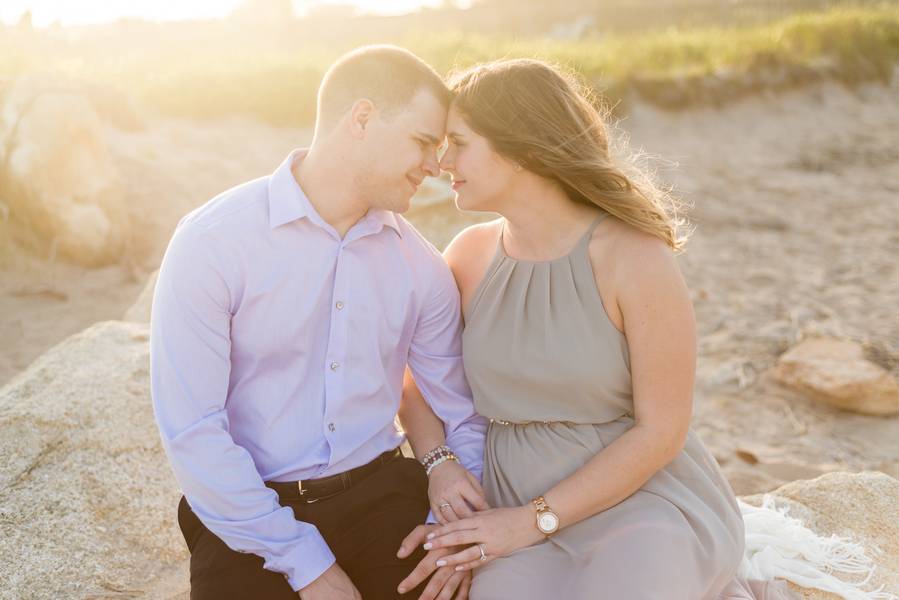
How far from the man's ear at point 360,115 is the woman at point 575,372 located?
27 cm

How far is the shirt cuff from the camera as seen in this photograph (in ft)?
7.98

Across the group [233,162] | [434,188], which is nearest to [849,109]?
[434,188]

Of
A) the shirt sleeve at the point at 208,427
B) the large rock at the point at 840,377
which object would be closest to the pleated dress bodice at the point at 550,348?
the shirt sleeve at the point at 208,427

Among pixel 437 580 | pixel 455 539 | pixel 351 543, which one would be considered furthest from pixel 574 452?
pixel 351 543

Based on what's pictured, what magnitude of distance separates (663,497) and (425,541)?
0.75 m

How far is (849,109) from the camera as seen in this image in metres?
13.0

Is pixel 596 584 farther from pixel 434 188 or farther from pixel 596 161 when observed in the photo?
pixel 434 188

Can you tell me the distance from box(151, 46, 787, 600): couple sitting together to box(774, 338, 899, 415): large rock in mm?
2840

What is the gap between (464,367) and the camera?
116 inches

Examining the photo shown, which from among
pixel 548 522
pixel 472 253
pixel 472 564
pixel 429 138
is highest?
pixel 429 138

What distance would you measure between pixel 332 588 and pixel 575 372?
38.1 inches

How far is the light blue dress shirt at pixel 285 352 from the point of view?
2455 mm

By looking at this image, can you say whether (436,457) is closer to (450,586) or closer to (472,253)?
(450,586)

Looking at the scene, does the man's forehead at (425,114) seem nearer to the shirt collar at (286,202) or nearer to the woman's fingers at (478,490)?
the shirt collar at (286,202)
